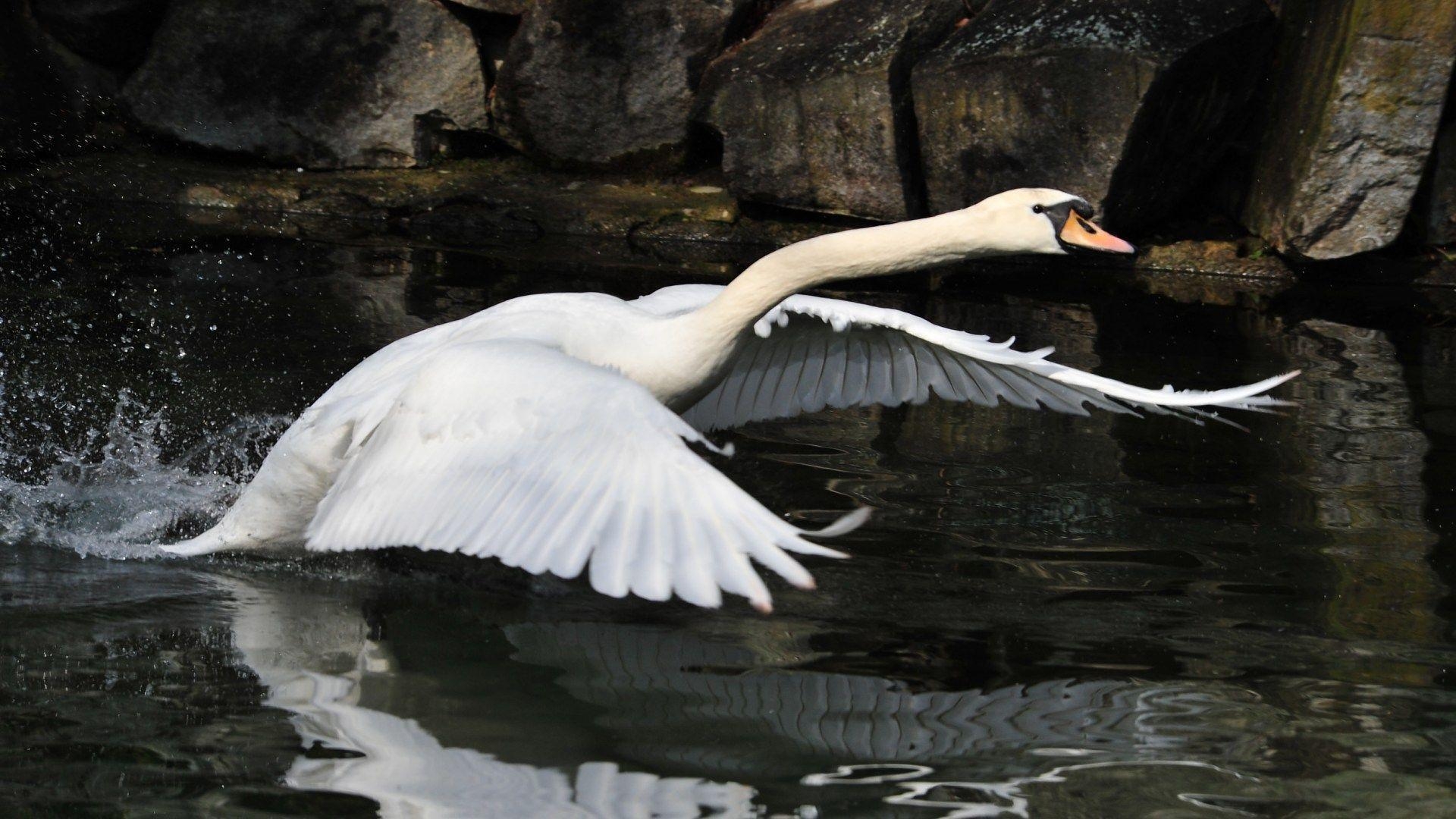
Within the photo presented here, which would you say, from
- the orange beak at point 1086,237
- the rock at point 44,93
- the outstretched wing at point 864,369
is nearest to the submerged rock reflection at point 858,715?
the orange beak at point 1086,237

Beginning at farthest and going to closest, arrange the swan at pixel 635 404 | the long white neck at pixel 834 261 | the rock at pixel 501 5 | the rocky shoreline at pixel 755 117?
the rock at pixel 501 5 < the rocky shoreline at pixel 755 117 < the long white neck at pixel 834 261 < the swan at pixel 635 404

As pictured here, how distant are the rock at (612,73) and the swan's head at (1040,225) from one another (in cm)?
604

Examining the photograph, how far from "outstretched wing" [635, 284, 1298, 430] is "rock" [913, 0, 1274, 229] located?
11.7ft

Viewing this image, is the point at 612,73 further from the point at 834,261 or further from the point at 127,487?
the point at 834,261

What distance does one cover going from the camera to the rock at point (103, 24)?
32.7ft

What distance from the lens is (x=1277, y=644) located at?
363 centimetres

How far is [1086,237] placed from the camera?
11.8ft

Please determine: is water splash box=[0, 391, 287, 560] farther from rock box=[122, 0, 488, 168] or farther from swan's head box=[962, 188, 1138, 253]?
rock box=[122, 0, 488, 168]

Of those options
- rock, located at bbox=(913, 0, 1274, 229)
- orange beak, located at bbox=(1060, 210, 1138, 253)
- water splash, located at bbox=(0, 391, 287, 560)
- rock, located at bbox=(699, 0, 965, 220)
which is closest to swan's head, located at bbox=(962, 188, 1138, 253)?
orange beak, located at bbox=(1060, 210, 1138, 253)

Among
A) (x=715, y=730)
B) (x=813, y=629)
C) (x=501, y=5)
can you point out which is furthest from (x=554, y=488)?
(x=501, y=5)

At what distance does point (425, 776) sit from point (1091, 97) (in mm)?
6207

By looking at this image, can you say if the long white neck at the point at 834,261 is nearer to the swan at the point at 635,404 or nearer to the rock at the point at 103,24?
the swan at the point at 635,404

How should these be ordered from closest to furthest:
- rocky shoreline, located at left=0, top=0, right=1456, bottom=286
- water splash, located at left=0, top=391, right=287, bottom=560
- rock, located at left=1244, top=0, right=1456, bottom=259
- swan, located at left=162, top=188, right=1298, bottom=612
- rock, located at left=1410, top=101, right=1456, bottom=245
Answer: swan, located at left=162, top=188, right=1298, bottom=612 → water splash, located at left=0, top=391, right=287, bottom=560 → rock, located at left=1244, top=0, right=1456, bottom=259 → rocky shoreline, located at left=0, top=0, right=1456, bottom=286 → rock, located at left=1410, top=101, right=1456, bottom=245

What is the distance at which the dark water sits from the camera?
2838mm
